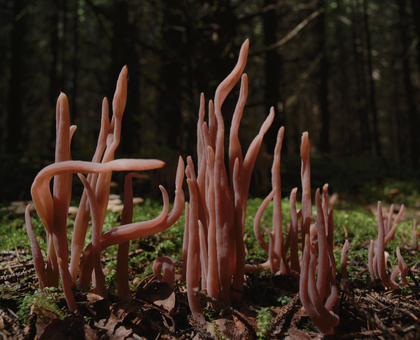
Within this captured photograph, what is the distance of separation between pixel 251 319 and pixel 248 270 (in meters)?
0.31

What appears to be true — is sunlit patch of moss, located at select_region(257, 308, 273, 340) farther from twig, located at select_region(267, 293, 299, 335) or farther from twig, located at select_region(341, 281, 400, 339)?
twig, located at select_region(341, 281, 400, 339)

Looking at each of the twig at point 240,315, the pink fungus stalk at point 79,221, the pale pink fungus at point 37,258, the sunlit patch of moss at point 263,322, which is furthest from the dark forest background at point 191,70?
the sunlit patch of moss at point 263,322

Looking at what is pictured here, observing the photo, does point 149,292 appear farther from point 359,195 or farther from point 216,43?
point 359,195

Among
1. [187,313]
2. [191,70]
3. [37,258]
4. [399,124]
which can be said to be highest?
[399,124]

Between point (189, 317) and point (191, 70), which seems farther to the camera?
point (191, 70)

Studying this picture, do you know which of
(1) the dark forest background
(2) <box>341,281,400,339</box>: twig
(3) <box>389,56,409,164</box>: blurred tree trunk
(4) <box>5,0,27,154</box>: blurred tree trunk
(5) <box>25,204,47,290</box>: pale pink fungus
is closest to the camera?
(2) <box>341,281,400,339</box>: twig

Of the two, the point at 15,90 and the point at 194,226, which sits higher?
the point at 15,90

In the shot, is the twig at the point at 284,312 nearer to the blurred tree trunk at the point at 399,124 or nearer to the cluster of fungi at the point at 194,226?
the cluster of fungi at the point at 194,226

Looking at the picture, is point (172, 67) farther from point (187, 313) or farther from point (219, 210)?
point (187, 313)

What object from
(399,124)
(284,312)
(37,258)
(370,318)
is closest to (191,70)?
(37,258)

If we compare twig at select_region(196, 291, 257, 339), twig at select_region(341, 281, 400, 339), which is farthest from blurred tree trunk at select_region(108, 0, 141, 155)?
twig at select_region(341, 281, 400, 339)

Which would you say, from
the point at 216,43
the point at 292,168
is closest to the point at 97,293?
the point at 216,43

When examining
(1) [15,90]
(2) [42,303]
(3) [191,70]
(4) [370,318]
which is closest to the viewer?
(4) [370,318]

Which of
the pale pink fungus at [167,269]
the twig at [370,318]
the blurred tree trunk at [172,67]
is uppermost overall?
the blurred tree trunk at [172,67]
